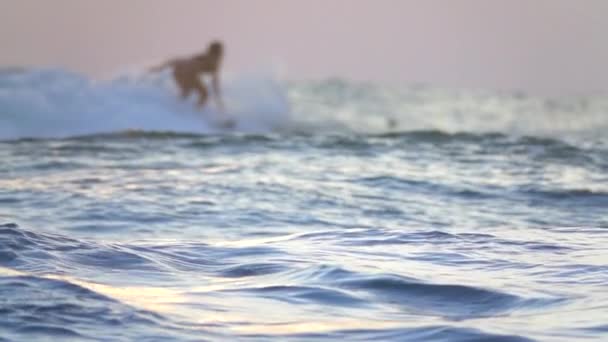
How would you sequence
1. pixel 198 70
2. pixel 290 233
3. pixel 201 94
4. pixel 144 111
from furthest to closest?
1. pixel 201 94
2. pixel 198 70
3. pixel 144 111
4. pixel 290 233

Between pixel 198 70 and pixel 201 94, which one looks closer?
pixel 198 70

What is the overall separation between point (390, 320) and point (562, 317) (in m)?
0.80

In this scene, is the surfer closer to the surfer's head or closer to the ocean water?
the surfer's head

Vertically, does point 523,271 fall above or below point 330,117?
below

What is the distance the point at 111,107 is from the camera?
1827cm

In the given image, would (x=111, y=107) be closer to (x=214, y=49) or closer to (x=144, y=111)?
(x=144, y=111)

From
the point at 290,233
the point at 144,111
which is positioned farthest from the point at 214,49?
the point at 290,233

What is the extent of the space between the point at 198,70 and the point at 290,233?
39.0ft

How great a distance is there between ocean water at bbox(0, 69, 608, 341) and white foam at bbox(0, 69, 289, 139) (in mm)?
82

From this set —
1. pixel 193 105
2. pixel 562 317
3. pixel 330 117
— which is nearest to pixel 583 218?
pixel 562 317

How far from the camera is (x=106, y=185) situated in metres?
10.2

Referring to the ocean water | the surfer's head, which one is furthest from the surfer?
the ocean water

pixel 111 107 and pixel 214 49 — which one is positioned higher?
pixel 214 49

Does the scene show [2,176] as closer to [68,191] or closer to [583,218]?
[68,191]
